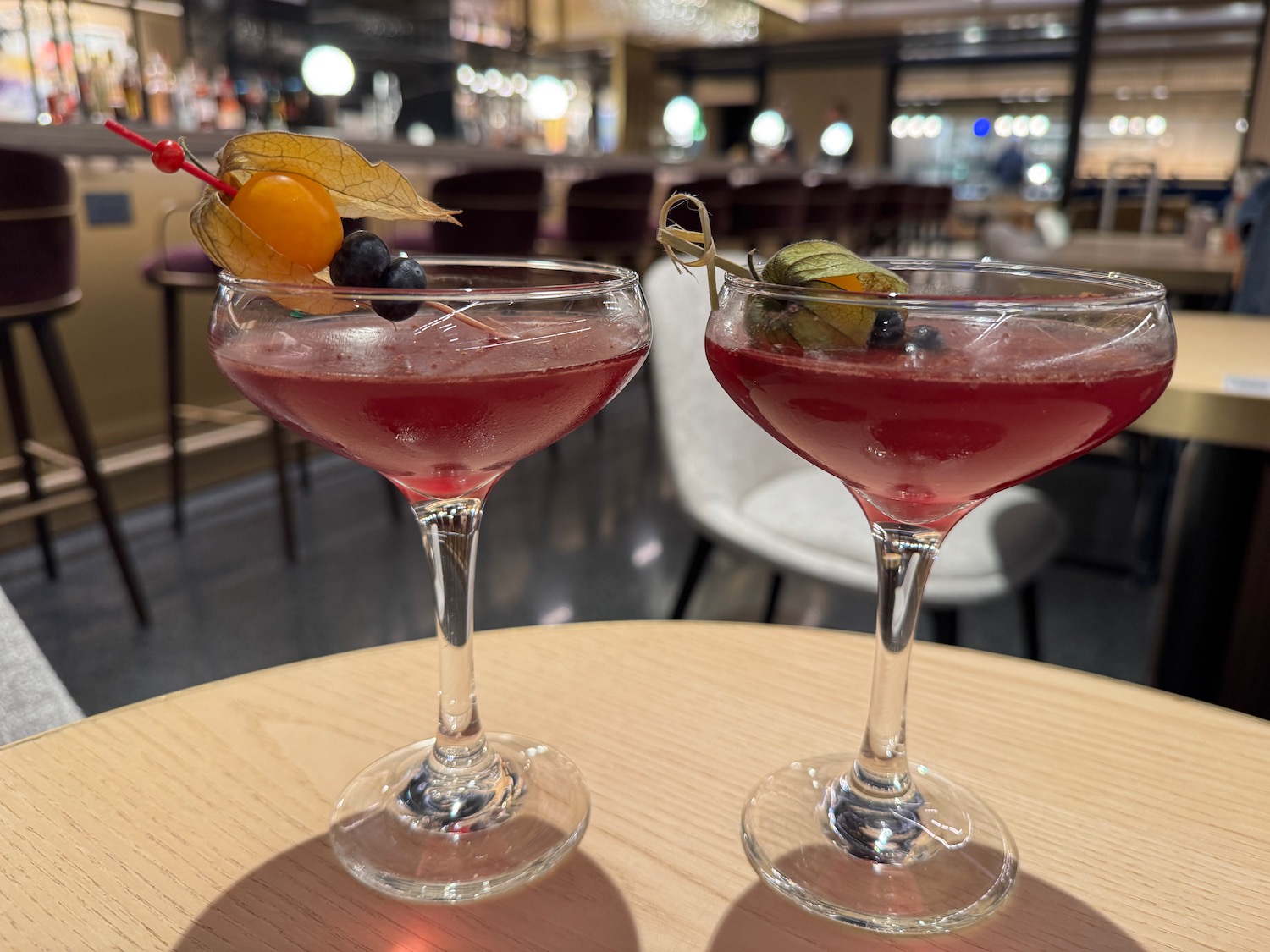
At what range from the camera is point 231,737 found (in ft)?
1.90

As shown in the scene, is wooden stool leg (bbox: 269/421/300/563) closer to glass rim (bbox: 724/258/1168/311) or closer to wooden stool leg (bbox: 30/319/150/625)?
wooden stool leg (bbox: 30/319/150/625)

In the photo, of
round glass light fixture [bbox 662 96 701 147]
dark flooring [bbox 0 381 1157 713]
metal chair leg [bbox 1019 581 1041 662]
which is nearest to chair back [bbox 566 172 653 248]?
dark flooring [bbox 0 381 1157 713]

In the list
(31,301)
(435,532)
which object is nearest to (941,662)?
(435,532)

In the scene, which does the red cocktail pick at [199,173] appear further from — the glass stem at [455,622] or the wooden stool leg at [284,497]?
the wooden stool leg at [284,497]

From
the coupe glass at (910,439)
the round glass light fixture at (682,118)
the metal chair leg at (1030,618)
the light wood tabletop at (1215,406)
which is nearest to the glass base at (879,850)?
the coupe glass at (910,439)

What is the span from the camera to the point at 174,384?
2773mm

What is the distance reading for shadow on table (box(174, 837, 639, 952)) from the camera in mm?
426

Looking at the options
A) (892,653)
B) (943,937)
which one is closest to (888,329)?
(892,653)

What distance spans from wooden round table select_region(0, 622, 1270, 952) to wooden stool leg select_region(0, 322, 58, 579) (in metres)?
2.00

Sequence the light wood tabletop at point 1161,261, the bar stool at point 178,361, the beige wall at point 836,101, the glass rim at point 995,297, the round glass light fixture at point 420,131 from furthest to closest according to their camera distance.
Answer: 1. the beige wall at point 836,101
2. the round glass light fixture at point 420,131
3. the light wood tabletop at point 1161,261
4. the bar stool at point 178,361
5. the glass rim at point 995,297

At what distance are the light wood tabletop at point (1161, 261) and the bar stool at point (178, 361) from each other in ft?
7.22

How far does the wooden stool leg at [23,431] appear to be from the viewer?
227cm

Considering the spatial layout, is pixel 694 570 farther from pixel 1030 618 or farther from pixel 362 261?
pixel 362 261

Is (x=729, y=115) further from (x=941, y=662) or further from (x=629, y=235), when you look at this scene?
(x=941, y=662)
